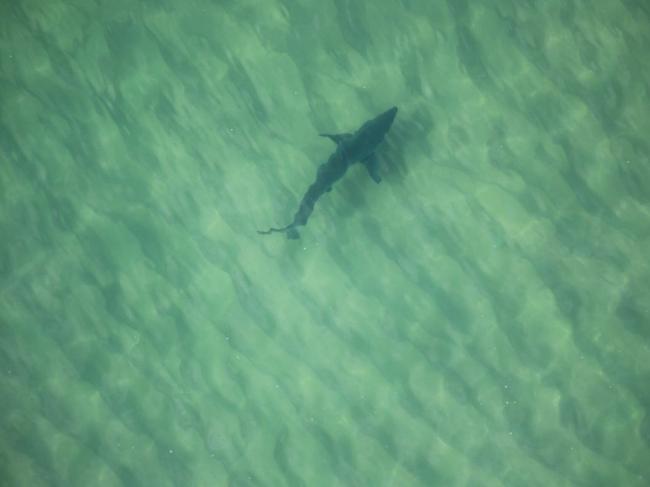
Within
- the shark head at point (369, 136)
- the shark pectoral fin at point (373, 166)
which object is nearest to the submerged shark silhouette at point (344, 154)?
the shark head at point (369, 136)

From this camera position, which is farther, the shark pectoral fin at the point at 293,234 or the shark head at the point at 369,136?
the shark pectoral fin at the point at 293,234

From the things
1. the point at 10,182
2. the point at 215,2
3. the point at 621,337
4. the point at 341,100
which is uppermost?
the point at 215,2

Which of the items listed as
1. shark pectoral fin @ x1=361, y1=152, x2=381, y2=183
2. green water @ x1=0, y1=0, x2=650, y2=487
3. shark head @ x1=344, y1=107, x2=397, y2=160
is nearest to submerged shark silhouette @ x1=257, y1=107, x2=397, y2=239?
shark head @ x1=344, y1=107, x2=397, y2=160

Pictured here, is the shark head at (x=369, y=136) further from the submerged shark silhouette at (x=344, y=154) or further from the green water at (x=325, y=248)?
the green water at (x=325, y=248)

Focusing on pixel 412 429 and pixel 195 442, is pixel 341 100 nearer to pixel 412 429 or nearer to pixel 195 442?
pixel 412 429

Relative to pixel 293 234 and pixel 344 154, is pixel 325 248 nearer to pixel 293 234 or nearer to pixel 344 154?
pixel 293 234

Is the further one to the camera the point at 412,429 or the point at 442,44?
the point at 442,44

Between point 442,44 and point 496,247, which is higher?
point 442,44

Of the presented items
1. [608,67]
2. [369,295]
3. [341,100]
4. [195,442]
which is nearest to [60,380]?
[195,442]

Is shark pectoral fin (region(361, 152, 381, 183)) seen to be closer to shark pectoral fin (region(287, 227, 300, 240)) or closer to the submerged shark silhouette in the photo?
the submerged shark silhouette
